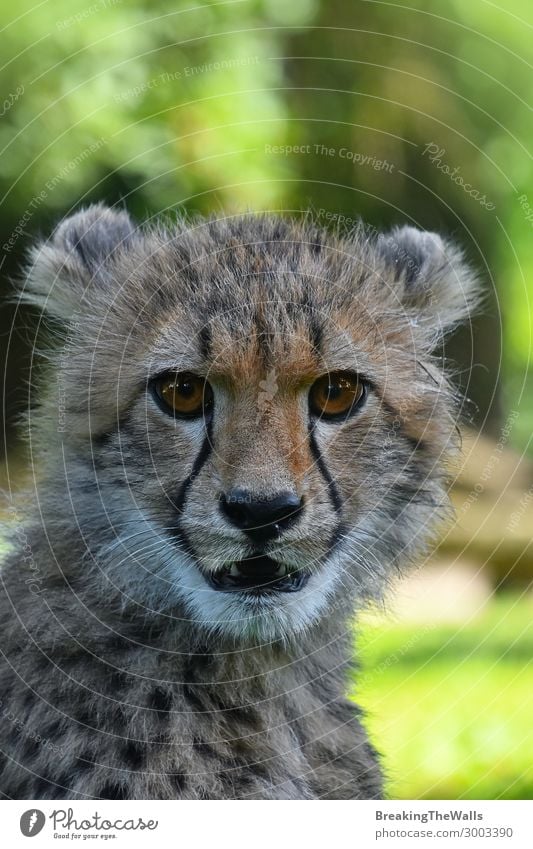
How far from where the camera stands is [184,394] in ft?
10.2

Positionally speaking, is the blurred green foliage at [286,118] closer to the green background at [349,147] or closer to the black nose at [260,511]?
the green background at [349,147]

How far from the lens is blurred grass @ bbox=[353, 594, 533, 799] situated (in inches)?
165

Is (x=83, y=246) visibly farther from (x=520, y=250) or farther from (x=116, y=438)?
(x=520, y=250)

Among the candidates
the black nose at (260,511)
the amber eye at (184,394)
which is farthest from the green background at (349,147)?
the amber eye at (184,394)

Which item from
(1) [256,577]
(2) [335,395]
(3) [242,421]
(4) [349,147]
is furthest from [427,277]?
(4) [349,147]

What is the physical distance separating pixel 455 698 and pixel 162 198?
347cm

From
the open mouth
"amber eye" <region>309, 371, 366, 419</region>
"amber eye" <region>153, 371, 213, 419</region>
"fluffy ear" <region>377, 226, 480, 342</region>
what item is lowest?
the open mouth

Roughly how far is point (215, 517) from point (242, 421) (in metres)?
0.29

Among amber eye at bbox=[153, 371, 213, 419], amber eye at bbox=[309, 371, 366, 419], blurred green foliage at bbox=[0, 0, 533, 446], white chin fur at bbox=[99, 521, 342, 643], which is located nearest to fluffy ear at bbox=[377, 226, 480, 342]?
blurred green foliage at bbox=[0, 0, 533, 446]

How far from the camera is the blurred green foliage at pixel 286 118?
572 cm

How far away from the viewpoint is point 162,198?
6.67 m

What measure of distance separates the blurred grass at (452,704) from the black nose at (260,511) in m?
0.97

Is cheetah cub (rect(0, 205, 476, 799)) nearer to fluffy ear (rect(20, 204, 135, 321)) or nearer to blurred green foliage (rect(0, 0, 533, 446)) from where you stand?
fluffy ear (rect(20, 204, 135, 321))

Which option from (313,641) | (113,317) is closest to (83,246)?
(113,317)
